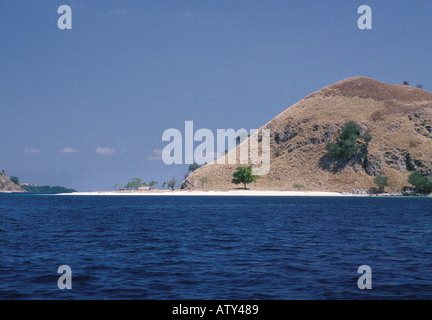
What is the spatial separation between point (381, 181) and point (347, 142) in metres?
27.4

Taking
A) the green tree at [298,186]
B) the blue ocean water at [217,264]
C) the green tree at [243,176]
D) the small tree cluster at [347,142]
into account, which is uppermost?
the small tree cluster at [347,142]

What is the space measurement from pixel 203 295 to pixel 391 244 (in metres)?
18.8

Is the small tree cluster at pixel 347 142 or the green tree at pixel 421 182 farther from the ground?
the small tree cluster at pixel 347 142

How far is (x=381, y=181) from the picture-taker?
160 metres

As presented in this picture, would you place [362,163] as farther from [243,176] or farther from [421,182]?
[243,176]

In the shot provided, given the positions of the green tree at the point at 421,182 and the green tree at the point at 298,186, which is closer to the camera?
the green tree at the point at 421,182

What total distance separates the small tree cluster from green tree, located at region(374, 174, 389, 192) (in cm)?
2146

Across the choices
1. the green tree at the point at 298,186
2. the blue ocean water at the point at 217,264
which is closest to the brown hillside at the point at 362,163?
the green tree at the point at 298,186

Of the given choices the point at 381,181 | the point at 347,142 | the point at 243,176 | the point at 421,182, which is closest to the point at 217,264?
the point at 421,182

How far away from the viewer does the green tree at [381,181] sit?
523 feet

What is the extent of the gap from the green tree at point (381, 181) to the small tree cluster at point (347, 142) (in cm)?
2146

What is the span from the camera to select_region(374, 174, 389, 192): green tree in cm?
15950

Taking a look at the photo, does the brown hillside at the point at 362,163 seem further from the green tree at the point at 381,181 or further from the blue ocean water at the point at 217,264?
the blue ocean water at the point at 217,264

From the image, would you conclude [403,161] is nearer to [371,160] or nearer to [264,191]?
[371,160]
